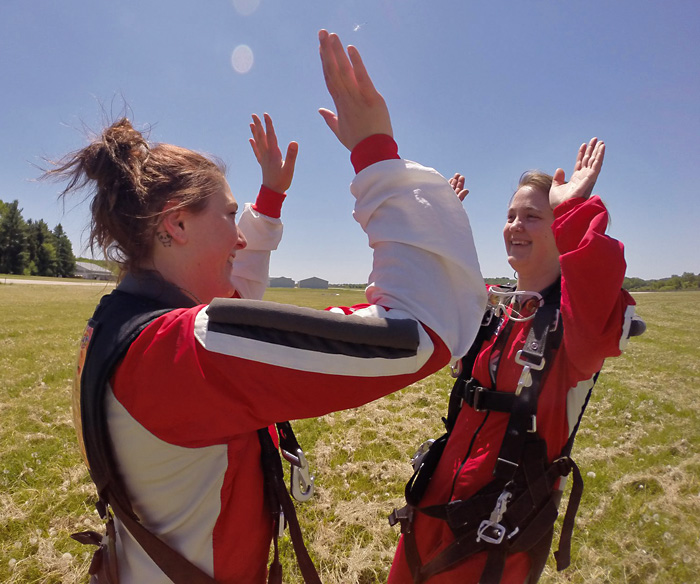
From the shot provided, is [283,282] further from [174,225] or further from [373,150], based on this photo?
[373,150]

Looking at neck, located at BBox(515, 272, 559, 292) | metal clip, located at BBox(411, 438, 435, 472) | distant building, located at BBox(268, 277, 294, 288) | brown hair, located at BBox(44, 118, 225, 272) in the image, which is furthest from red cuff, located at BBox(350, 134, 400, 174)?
distant building, located at BBox(268, 277, 294, 288)

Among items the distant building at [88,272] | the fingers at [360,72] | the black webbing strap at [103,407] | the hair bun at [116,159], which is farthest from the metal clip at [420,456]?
the distant building at [88,272]

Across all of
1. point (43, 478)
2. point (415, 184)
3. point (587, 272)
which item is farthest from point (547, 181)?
point (43, 478)

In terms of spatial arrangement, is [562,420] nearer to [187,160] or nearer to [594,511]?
[187,160]

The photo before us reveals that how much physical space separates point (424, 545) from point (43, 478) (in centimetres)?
521

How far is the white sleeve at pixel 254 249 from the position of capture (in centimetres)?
244

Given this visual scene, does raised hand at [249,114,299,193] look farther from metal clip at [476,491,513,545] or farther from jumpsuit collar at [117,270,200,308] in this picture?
metal clip at [476,491,513,545]

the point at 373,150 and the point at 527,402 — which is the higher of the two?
the point at 373,150

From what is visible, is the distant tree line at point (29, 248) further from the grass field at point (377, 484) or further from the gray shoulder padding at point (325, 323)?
the gray shoulder padding at point (325, 323)

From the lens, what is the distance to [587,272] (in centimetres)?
187

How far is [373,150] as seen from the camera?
1151 mm

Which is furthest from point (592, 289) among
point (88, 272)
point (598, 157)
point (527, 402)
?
point (88, 272)

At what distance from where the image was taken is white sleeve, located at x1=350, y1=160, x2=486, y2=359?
1.05m

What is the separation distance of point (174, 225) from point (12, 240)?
98347 mm
